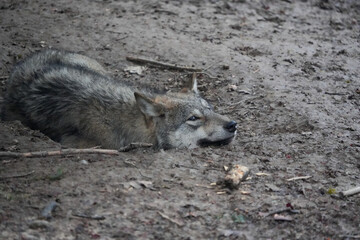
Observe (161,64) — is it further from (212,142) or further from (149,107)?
(212,142)

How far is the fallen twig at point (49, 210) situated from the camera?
484 cm

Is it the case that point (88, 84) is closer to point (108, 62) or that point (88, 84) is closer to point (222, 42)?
point (108, 62)

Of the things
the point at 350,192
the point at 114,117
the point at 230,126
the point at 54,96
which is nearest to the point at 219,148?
the point at 230,126

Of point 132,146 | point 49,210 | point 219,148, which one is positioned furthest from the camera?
point 219,148

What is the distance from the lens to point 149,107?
7.34m

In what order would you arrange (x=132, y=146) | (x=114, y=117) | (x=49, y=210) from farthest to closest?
(x=114, y=117), (x=132, y=146), (x=49, y=210)

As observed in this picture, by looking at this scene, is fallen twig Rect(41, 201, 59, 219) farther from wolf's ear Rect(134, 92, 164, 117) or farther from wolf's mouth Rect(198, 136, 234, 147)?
wolf's mouth Rect(198, 136, 234, 147)

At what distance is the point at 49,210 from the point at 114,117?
271cm

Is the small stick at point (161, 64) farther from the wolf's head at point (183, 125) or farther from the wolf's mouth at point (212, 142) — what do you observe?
the wolf's mouth at point (212, 142)

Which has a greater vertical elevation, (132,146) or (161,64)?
(132,146)

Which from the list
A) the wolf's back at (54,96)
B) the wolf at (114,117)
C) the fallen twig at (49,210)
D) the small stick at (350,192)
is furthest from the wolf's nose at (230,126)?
the fallen twig at (49,210)

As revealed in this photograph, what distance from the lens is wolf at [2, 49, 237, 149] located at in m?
7.38

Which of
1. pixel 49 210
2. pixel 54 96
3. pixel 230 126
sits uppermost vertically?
pixel 49 210

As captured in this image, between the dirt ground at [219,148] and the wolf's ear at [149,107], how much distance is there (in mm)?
735
